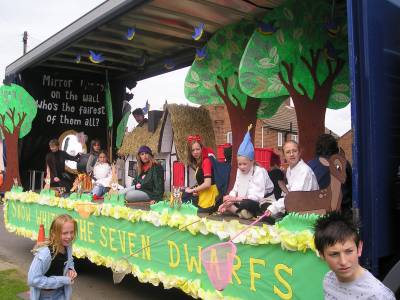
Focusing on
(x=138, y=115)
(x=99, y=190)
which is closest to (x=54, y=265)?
(x=99, y=190)

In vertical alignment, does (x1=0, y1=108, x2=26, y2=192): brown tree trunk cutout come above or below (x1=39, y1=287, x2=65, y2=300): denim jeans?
above

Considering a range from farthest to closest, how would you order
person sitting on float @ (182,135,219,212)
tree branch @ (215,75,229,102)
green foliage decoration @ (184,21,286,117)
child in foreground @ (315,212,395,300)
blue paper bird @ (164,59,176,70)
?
1. blue paper bird @ (164,59,176,70)
2. tree branch @ (215,75,229,102)
3. green foliage decoration @ (184,21,286,117)
4. person sitting on float @ (182,135,219,212)
5. child in foreground @ (315,212,395,300)

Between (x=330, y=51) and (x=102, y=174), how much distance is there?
3811 mm

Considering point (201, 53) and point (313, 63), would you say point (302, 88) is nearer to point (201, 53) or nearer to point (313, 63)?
point (313, 63)

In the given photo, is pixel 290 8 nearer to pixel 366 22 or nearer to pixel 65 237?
pixel 366 22

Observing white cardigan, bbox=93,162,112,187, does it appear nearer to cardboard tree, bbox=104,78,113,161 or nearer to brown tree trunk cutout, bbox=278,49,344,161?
cardboard tree, bbox=104,78,113,161

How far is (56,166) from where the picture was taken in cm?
759

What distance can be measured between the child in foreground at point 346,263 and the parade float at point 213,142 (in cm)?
72

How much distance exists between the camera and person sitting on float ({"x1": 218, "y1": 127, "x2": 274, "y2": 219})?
3.72m

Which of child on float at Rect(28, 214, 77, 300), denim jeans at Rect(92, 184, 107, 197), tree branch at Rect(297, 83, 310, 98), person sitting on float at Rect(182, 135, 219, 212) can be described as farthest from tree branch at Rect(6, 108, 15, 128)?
child on float at Rect(28, 214, 77, 300)

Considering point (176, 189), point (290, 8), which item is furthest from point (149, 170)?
point (290, 8)

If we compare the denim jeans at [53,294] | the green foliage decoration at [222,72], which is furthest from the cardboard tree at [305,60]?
the denim jeans at [53,294]

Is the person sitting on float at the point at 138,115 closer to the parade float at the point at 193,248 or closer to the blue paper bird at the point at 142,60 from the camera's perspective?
the blue paper bird at the point at 142,60

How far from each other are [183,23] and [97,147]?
3.05m
